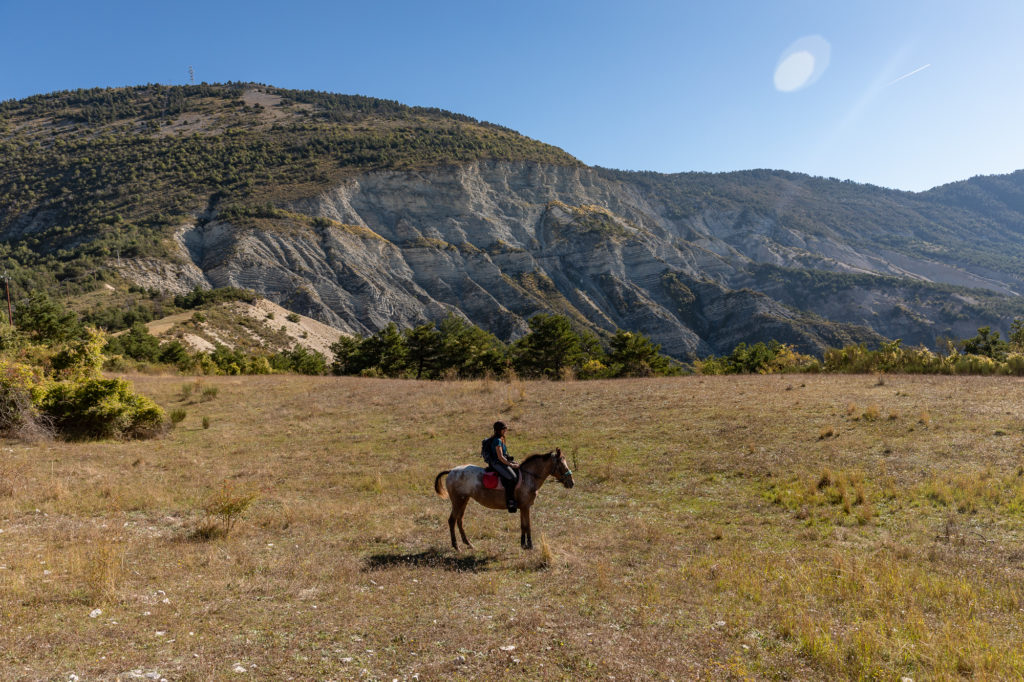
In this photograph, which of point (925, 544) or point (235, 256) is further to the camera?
point (235, 256)

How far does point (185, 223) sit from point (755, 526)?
11851 cm

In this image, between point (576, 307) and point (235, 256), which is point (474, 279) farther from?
point (235, 256)

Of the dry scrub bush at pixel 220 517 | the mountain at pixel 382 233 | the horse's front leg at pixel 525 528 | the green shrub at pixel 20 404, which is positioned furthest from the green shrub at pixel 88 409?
the mountain at pixel 382 233

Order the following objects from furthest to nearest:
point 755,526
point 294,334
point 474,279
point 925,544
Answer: point 474,279
point 294,334
point 755,526
point 925,544

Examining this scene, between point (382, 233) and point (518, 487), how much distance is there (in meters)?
124

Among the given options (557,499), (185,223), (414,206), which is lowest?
(557,499)

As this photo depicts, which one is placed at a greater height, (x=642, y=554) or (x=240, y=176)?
(x=240, y=176)

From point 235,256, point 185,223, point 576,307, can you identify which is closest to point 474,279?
point 576,307

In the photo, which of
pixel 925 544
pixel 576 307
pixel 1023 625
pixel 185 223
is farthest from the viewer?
pixel 576 307

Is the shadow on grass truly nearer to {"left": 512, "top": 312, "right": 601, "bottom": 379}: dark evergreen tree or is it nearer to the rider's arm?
the rider's arm

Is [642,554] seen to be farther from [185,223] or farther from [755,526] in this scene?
[185,223]

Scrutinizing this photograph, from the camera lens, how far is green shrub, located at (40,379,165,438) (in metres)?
16.6

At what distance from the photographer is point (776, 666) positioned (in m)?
4.98

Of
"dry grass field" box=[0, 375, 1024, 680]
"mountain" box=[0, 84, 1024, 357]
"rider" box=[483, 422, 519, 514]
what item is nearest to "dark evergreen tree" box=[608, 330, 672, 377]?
"dry grass field" box=[0, 375, 1024, 680]
